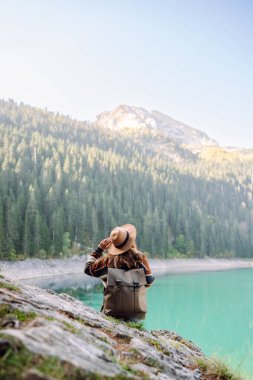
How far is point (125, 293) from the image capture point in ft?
21.5

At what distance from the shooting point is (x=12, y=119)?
164125 mm

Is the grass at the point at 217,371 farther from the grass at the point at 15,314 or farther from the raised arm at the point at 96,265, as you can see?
the grass at the point at 15,314

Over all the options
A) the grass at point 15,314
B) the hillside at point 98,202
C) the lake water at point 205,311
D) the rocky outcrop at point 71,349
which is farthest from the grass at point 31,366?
the hillside at point 98,202

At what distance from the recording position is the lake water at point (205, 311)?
26453 millimetres

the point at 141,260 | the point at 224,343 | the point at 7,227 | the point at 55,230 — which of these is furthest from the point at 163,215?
the point at 141,260

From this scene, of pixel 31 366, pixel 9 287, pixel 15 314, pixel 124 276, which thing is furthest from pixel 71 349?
pixel 124 276

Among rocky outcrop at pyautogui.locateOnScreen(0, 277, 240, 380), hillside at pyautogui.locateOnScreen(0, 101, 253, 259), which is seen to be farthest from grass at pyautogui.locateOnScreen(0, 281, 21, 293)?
hillside at pyautogui.locateOnScreen(0, 101, 253, 259)

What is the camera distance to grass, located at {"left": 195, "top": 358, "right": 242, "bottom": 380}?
5301 millimetres

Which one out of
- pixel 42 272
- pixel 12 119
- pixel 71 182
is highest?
pixel 12 119

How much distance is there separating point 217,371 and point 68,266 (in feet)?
207

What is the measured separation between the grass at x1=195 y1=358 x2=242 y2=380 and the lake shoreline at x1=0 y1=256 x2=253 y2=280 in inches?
1060

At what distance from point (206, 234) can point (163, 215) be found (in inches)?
559

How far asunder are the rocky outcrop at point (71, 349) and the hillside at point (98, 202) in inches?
2164

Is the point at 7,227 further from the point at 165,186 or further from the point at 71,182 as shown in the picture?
the point at 165,186
